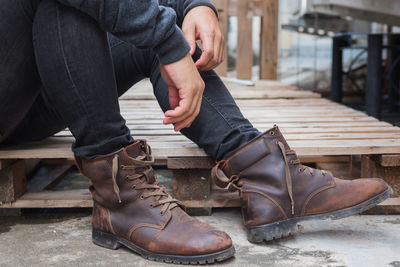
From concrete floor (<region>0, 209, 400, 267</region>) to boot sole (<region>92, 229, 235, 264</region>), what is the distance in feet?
0.07

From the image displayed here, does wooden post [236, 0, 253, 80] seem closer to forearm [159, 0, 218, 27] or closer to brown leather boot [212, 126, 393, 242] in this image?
forearm [159, 0, 218, 27]

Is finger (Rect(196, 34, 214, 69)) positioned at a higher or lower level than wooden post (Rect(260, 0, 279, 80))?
higher

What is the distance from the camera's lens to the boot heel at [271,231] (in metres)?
1.52

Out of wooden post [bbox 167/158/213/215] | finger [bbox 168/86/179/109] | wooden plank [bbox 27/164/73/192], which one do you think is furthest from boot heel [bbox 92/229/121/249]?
wooden plank [bbox 27/164/73/192]

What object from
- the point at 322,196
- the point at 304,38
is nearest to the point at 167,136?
the point at 322,196

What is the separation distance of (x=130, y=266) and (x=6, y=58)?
0.69 m

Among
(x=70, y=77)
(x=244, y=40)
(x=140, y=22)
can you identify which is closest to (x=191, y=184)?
(x=70, y=77)

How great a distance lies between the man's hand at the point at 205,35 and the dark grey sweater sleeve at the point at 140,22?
28 centimetres

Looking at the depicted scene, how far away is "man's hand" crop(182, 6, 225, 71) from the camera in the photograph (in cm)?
159

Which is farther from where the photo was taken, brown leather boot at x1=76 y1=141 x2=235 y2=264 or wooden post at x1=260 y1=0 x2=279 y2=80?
wooden post at x1=260 y1=0 x2=279 y2=80

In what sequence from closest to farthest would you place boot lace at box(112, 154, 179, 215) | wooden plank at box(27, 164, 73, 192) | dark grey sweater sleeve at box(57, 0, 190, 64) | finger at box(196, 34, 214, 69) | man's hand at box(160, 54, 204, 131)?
dark grey sweater sleeve at box(57, 0, 190, 64), man's hand at box(160, 54, 204, 131), boot lace at box(112, 154, 179, 215), finger at box(196, 34, 214, 69), wooden plank at box(27, 164, 73, 192)

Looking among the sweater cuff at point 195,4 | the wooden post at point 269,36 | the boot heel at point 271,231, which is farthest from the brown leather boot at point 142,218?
the wooden post at point 269,36

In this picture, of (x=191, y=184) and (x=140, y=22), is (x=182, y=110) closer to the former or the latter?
(x=140, y=22)

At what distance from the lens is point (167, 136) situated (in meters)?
2.06
